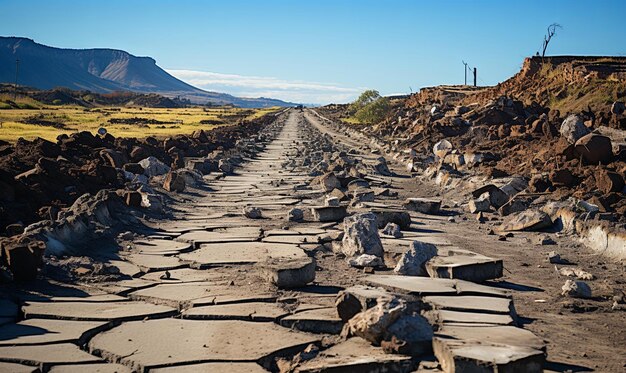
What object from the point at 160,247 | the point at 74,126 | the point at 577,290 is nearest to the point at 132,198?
the point at 160,247

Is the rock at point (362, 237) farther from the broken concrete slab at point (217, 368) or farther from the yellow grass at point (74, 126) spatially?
the yellow grass at point (74, 126)

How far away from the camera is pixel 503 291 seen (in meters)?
6.73

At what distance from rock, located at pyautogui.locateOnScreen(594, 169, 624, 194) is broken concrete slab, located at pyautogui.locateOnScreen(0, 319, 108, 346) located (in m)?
8.44

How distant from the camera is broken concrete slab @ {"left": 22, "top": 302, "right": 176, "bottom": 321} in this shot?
5.84 m

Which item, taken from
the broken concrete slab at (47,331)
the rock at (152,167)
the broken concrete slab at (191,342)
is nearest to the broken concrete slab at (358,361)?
the broken concrete slab at (191,342)

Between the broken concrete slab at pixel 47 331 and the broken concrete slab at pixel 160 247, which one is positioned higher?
the broken concrete slab at pixel 47 331

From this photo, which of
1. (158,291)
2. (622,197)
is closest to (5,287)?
(158,291)

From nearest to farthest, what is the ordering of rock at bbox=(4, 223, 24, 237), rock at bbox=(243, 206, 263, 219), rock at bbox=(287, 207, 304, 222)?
rock at bbox=(4, 223, 24, 237) < rock at bbox=(287, 207, 304, 222) < rock at bbox=(243, 206, 263, 219)

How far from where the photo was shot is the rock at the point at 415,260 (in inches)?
284

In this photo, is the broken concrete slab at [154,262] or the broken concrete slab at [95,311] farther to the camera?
the broken concrete slab at [154,262]

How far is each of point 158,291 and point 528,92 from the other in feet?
87.0

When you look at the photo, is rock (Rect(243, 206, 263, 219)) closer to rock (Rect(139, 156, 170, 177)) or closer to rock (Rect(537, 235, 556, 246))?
rock (Rect(537, 235, 556, 246))

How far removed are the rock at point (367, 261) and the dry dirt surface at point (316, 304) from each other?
18mm

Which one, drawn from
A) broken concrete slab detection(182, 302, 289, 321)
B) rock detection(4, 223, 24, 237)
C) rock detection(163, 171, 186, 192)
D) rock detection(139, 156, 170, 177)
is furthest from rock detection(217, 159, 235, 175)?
broken concrete slab detection(182, 302, 289, 321)
